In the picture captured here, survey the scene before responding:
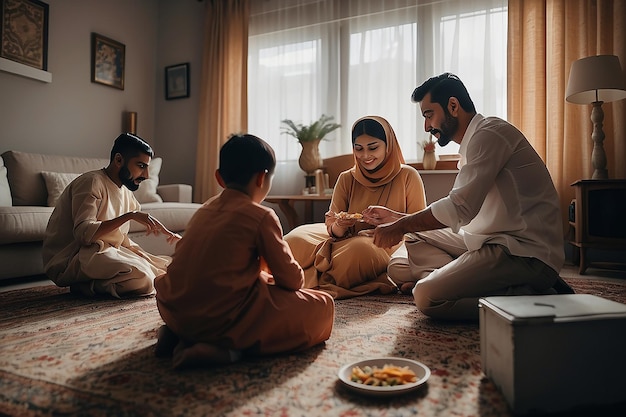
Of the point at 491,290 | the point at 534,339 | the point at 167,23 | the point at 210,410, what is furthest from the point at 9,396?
the point at 167,23

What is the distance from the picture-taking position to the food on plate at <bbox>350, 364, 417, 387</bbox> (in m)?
1.14

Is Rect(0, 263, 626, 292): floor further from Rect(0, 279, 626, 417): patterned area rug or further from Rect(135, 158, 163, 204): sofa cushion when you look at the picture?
Rect(135, 158, 163, 204): sofa cushion

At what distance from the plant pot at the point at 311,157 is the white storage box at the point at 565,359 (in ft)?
11.3

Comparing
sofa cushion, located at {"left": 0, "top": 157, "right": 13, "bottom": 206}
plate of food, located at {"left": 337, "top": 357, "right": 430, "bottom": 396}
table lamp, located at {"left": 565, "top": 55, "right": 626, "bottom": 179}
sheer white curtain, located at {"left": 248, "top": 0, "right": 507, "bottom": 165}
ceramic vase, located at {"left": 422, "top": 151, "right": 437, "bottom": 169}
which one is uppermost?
sheer white curtain, located at {"left": 248, "top": 0, "right": 507, "bottom": 165}

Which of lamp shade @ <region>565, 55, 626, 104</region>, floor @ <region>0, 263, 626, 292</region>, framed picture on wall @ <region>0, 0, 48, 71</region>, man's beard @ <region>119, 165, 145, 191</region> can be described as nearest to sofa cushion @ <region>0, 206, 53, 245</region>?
floor @ <region>0, 263, 626, 292</region>

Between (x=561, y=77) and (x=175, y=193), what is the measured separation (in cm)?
359

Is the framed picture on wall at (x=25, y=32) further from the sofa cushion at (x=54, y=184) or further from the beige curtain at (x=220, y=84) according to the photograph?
the beige curtain at (x=220, y=84)

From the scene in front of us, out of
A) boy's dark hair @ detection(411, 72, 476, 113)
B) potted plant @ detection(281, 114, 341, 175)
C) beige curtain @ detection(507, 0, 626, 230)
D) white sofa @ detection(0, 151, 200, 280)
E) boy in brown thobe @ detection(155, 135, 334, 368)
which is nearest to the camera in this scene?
boy in brown thobe @ detection(155, 135, 334, 368)

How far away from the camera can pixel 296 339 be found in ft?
4.75

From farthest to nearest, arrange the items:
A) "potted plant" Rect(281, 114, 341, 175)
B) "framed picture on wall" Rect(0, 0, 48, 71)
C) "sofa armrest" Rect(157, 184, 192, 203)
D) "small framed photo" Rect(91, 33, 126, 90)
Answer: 1. "small framed photo" Rect(91, 33, 126, 90)
2. "sofa armrest" Rect(157, 184, 192, 203)
3. "potted plant" Rect(281, 114, 341, 175)
4. "framed picture on wall" Rect(0, 0, 48, 71)

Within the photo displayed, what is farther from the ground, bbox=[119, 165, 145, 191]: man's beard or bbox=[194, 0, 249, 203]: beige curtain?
bbox=[194, 0, 249, 203]: beige curtain

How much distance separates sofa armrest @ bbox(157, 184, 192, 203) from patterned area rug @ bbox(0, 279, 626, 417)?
2.62 m

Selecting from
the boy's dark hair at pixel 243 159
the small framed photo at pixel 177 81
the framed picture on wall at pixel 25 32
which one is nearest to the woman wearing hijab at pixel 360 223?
the boy's dark hair at pixel 243 159

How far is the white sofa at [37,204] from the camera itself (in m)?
2.89
